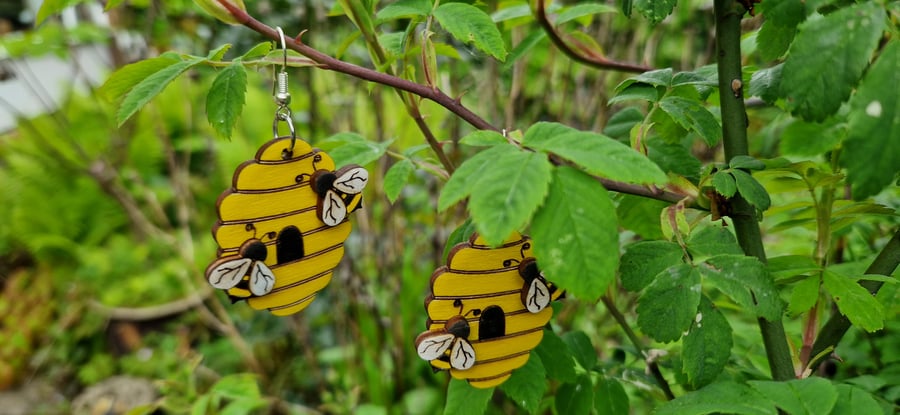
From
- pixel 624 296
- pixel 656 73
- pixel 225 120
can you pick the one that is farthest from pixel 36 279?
pixel 656 73

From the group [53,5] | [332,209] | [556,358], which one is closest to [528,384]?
[556,358]

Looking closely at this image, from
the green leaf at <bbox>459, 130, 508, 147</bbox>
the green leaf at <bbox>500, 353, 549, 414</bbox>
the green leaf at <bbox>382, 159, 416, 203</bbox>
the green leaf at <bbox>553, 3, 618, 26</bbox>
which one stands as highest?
the green leaf at <bbox>553, 3, 618, 26</bbox>

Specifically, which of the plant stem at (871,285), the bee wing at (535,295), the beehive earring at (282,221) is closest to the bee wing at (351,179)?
the beehive earring at (282,221)

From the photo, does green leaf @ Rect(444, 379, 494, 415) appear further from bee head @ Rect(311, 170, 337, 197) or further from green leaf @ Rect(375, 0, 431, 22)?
green leaf @ Rect(375, 0, 431, 22)

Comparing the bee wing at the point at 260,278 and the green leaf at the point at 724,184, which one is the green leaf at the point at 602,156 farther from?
the bee wing at the point at 260,278

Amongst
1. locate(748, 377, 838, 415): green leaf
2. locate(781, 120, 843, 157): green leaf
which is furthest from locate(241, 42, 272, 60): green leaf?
locate(781, 120, 843, 157): green leaf

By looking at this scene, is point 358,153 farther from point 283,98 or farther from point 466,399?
point 466,399
